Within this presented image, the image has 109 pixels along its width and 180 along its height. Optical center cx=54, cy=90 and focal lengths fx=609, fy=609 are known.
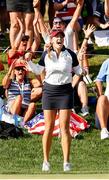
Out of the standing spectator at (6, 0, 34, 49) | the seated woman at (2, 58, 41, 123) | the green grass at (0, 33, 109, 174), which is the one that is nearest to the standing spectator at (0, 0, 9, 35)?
the standing spectator at (6, 0, 34, 49)

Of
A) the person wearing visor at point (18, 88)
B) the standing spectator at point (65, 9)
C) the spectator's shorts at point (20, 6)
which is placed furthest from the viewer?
the standing spectator at point (65, 9)

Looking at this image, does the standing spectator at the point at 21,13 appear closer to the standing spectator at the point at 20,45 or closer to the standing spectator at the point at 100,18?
the standing spectator at the point at 20,45

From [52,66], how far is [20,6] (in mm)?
4494

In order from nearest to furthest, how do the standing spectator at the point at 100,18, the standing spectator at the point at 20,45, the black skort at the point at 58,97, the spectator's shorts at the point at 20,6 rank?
the black skort at the point at 58,97 → the standing spectator at the point at 20,45 → the spectator's shorts at the point at 20,6 → the standing spectator at the point at 100,18

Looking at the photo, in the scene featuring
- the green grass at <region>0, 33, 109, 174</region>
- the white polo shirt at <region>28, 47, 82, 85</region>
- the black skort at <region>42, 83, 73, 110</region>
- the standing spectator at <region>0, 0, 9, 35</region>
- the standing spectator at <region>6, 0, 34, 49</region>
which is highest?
the white polo shirt at <region>28, 47, 82, 85</region>

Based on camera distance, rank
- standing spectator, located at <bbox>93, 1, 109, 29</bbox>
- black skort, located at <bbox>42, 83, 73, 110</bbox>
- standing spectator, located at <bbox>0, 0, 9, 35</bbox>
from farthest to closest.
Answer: standing spectator, located at <bbox>0, 0, 9, 35</bbox> → standing spectator, located at <bbox>93, 1, 109, 29</bbox> → black skort, located at <bbox>42, 83, 73, 110</bbox>

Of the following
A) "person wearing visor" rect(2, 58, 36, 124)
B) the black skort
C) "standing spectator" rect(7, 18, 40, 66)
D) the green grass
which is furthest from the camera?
"standing spectator" rect(7, 18, 40, 66)

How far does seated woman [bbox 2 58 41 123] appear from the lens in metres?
9.18

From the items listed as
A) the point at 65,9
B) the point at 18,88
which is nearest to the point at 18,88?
the point at 18,88

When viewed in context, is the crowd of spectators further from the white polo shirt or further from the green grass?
the green grass

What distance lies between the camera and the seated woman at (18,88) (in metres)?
9.18

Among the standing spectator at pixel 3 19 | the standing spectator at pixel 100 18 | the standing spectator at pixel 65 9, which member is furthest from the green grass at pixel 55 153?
the standing spectator at pixel 3 19

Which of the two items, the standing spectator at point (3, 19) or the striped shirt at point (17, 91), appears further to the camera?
the standing spectator at point (3, 19)

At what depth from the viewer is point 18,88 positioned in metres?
9.35
